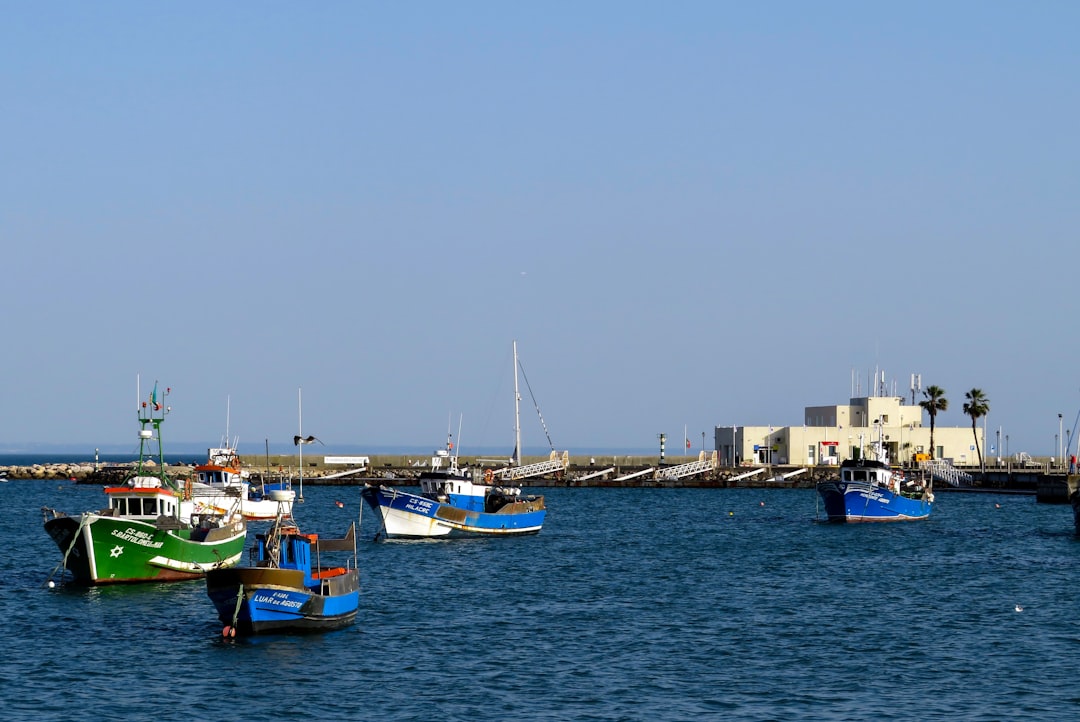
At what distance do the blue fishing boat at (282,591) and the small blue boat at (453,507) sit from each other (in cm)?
3182

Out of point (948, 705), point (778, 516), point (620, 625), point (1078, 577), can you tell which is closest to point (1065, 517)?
point (778, 516)

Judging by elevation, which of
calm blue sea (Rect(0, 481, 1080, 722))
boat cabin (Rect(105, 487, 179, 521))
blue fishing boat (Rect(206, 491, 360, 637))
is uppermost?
boat cabin (Rect(105, 487, 179, 521))

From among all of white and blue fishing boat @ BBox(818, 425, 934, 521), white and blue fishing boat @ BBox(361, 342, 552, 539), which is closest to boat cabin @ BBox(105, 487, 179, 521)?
white and blue fishing boat @ BBox(361, 342, 552, 539)

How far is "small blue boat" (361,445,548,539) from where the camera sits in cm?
7369

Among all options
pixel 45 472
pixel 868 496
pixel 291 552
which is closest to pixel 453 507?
pixel 868 496

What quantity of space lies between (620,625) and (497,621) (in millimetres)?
4033

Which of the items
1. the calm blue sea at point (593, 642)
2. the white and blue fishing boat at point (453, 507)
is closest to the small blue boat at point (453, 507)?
the white and blue fishing boat at point (453, 507)

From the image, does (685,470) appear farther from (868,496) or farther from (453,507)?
(453,507)

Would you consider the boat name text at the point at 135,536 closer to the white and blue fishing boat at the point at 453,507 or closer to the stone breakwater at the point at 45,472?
the white and blue fishing boat at the point at 453,507

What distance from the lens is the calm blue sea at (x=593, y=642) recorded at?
31.9 m

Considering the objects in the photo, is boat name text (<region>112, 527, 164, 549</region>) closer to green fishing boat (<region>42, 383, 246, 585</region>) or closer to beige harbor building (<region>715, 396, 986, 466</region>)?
green fishing boat (<region>42, 383, 246, 585</region>)

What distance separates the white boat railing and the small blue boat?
243 ft

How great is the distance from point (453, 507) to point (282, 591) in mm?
36773

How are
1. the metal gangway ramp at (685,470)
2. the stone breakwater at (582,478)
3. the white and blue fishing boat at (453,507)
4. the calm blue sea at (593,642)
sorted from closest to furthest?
the calm blue sea at (593,642) < the white and blue fishing boat at (453,507) < the stone breakwater at (582,478) < the metal gangway ramp at (685,470)
